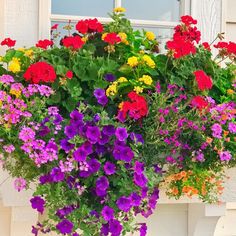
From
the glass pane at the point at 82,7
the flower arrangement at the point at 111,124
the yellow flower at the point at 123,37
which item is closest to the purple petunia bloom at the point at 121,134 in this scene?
the flower arrangement at the point at 111,124

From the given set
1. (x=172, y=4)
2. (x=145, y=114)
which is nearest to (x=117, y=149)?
(x=145, y=114)

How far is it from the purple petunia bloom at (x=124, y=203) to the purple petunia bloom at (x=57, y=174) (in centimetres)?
22

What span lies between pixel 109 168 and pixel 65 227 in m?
0.26

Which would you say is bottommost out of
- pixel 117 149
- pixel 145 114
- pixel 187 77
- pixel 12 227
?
pixel 12 227

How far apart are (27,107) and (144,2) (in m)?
0.95

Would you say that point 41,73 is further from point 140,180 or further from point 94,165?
point 140,180

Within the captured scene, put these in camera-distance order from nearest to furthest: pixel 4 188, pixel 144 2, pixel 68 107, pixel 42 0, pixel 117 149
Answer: pixel 117 149
pixel 68 107
pixel 4 188
pixel 42 0
pixel 144 2

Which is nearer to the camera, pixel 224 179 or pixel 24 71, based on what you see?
pixel 24 71

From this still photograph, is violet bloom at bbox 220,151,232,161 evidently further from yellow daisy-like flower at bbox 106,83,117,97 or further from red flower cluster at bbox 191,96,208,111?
yellow daisy-like flower at bbox 106,83,117,97

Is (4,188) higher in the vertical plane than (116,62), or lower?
lower

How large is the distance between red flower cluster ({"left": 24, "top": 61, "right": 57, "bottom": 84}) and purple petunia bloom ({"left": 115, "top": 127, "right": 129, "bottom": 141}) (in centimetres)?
33

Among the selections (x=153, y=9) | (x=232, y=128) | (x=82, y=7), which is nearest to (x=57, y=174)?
(x=232, y=128)

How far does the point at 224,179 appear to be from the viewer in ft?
7.52

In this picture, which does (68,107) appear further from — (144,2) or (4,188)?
(144,2)
